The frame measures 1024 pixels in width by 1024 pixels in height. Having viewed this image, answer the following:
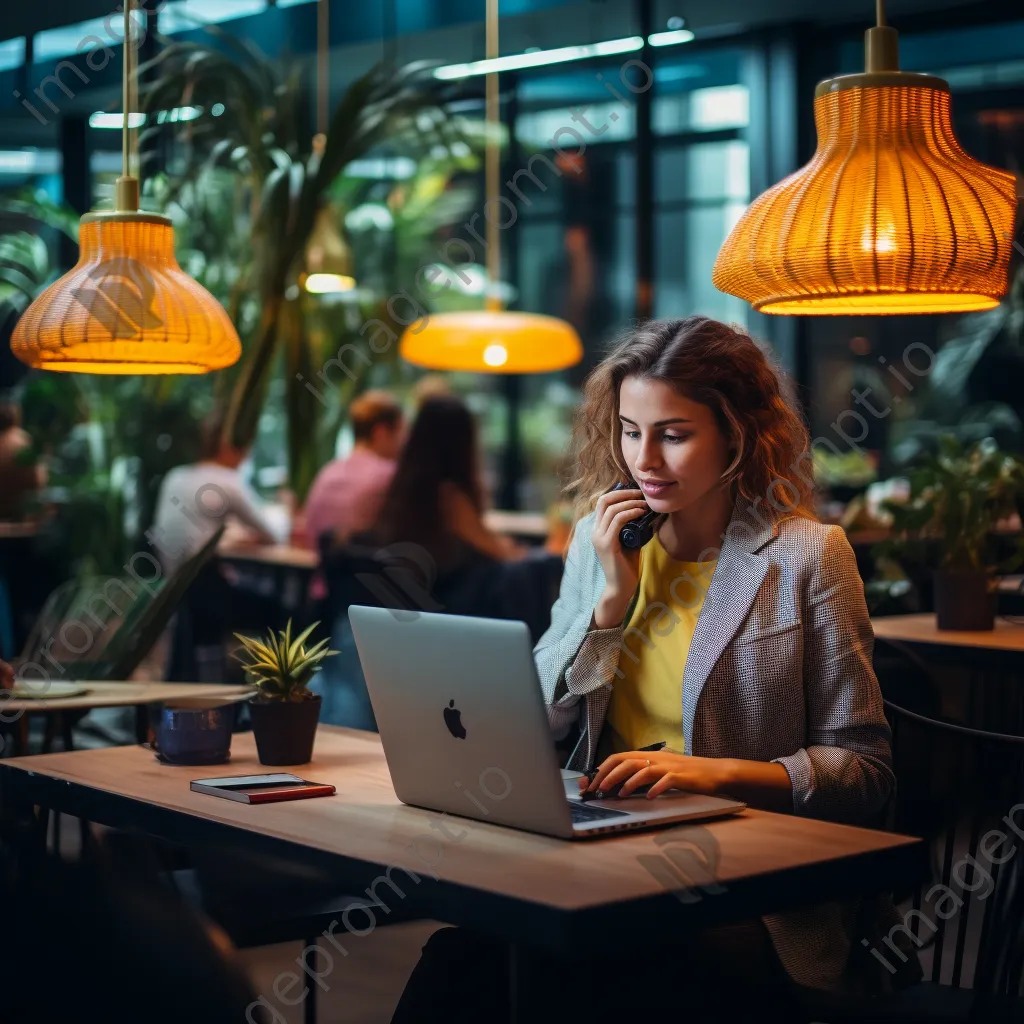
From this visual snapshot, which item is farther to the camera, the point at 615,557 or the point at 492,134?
the point at 492,134

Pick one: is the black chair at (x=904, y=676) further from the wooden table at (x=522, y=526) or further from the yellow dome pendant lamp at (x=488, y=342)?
the wooden table at (x=522, y=526)

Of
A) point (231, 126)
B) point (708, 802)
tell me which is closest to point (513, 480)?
point (231, 126)

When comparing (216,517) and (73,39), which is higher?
(73,39)

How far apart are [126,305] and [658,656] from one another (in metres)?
1.14

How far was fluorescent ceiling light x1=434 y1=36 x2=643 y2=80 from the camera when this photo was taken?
811 centimetres

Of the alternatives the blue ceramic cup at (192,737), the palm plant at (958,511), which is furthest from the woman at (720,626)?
the palm plant at (958,511)

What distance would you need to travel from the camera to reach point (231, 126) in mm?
5270

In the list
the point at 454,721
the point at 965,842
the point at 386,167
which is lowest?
the point at 965,842

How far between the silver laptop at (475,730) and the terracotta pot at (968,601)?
1.89 m

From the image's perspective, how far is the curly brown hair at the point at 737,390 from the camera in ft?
7.77

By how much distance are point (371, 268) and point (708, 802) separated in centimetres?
666

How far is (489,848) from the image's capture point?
5.80 ft

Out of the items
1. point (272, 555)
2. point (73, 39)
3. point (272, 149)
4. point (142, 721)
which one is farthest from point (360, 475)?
point (142, 721)

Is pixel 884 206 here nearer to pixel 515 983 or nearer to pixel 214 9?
pixel 515 983
